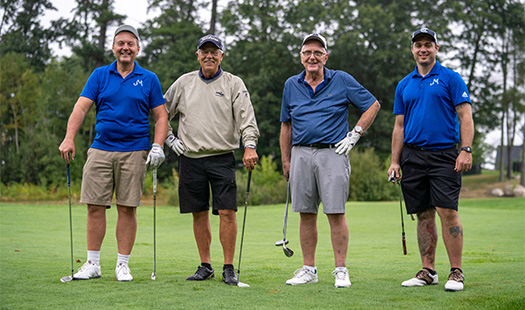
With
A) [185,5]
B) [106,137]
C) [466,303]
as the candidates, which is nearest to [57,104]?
[185,5]

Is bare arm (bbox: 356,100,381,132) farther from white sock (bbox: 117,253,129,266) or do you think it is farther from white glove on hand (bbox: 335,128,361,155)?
white sock (bbox: 117,253,129,266)

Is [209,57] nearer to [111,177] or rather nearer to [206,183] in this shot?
[206,183]

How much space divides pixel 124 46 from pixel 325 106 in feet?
5.98

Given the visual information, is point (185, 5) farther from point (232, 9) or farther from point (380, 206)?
point (380, 206)

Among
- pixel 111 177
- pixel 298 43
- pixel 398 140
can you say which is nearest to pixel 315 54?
pixel 398 140

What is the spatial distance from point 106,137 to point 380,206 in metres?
14.7

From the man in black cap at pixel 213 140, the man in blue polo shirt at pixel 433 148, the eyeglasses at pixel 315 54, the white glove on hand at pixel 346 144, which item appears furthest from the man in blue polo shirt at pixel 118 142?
the man in blue polo shirt at pixel 433 148

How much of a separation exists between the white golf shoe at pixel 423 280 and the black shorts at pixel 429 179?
538mm

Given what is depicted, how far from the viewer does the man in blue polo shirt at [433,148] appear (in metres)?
5.12

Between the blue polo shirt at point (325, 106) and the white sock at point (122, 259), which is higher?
the blue polo shirt at point (325, 106)

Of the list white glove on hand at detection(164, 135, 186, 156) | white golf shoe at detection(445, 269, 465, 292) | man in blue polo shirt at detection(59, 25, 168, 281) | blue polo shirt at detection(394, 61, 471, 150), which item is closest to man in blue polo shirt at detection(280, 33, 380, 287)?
blue polo shirt at detection(394, 61, 471, 150)

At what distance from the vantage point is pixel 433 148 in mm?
5203

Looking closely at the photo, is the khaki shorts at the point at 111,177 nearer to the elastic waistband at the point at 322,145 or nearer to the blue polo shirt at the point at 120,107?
the blue polo shirt at the point at 120,107

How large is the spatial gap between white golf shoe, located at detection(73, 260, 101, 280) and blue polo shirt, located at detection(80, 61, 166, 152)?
101 cm
